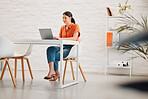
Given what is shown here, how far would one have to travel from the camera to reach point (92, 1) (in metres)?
4.86

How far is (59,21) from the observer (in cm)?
507

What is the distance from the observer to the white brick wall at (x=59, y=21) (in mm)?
4809

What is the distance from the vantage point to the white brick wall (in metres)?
4.81

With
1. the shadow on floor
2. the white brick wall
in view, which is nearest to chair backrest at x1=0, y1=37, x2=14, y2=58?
the white brick wall

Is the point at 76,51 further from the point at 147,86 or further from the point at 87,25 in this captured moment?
the point at 147,86

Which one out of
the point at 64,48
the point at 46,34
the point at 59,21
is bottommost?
the point at 64,48

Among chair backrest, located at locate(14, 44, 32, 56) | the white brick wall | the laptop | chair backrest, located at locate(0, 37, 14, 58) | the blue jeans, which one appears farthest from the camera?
the white brick wall

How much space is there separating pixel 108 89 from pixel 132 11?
14.2 feet

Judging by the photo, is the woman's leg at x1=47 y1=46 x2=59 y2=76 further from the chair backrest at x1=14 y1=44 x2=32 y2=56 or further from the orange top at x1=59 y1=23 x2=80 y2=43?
the chair backrest at x1=14 y1=44 x2=32 y2=56

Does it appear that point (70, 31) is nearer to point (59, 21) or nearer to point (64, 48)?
point (64, 48)

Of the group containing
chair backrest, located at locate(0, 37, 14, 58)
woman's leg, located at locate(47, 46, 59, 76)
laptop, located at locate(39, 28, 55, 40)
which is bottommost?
woman's leg, located at locate(47, 46, 59, 76)

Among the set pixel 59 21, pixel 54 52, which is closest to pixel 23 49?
pixel 54 52

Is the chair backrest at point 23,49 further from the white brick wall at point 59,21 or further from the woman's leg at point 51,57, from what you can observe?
the white brick wall at point 59,21

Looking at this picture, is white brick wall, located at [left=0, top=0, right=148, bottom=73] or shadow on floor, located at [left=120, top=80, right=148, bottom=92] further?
white brick wall, located at [left=0, top=0, right=148, bottom=73]
